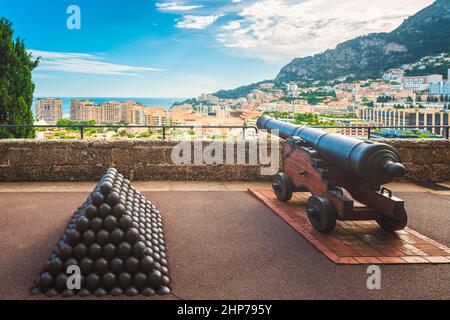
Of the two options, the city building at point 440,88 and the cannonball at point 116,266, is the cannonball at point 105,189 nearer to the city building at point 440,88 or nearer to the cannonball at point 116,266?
the cannonball at point 116,266

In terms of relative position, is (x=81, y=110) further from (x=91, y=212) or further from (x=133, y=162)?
(x=91, y=212)

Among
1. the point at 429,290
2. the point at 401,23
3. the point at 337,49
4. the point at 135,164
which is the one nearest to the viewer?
the point at 429,290

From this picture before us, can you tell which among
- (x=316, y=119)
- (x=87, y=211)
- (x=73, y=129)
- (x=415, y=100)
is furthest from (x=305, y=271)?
(x=415, y=100)

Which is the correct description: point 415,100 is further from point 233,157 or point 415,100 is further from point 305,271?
point 305,271

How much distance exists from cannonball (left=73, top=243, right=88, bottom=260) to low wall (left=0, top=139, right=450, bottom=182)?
16.5 ft

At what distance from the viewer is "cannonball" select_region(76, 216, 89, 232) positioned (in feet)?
11.7

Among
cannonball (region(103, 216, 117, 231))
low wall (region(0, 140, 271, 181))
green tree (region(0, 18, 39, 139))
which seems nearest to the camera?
cannonball (region(103, 216, 117, 231))

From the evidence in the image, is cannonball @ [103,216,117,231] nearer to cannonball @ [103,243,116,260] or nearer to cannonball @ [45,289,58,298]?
cannonball @ [103,243,116,260]

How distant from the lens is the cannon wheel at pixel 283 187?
637cm

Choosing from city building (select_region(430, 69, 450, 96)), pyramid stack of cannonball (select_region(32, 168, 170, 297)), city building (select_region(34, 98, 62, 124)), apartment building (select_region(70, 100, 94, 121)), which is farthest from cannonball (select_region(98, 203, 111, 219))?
city building (select_region(430, 69, 450, 96))

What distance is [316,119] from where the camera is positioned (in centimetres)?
886

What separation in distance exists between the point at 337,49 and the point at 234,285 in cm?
1769

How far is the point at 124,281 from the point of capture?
3.38 meters

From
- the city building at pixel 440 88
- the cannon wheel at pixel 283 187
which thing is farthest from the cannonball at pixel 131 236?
the city building at pixel 440 88
